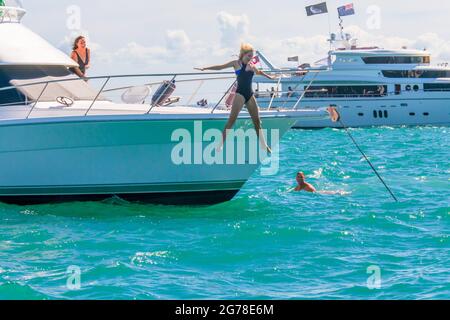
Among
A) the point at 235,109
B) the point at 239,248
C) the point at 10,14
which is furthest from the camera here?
the point at 10,14

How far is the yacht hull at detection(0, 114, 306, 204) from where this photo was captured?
41.7ft

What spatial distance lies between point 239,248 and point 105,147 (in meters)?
3.36

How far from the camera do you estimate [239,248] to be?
34.8ft

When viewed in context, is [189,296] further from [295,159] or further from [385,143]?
[385,143]

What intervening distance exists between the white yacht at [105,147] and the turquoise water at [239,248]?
30 cm

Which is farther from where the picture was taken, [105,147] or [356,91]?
[356,91]

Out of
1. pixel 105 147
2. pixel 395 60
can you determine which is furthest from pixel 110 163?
pixel 395 60

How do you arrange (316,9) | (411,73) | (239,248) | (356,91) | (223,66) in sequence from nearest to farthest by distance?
(239,248), (223,66), (356,91), (411,73), (316,9)

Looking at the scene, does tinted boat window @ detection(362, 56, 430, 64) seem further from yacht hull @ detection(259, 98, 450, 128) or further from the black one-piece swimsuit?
the black one-piece swimsuit

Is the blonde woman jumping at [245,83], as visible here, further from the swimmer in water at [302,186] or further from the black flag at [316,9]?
the black flag at [316,9]

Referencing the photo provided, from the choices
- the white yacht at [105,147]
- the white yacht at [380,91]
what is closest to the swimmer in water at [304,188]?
the white yacht at [105,147]

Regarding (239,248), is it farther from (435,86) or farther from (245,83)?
(435,86)

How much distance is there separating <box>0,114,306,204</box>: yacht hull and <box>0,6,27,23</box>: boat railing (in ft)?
10.4

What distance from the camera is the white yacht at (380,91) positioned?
5491cm
